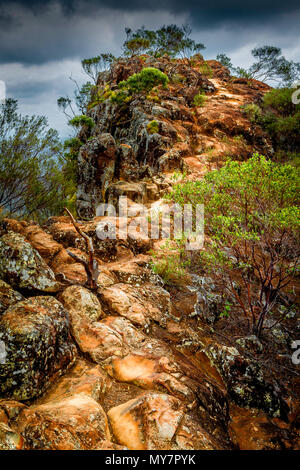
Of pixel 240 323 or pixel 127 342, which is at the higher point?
pixel 127 342

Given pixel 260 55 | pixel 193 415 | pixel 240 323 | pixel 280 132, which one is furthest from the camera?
pixel 260 55

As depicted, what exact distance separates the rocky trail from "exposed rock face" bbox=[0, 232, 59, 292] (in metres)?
0.03

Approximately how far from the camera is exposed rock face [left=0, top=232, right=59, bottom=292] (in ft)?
23.0

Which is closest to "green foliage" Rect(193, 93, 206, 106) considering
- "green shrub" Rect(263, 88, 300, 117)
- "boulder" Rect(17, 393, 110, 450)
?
"green shrub" Rect(263, 88, 300, 117)

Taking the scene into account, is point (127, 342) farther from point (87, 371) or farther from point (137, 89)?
point (137, 89)

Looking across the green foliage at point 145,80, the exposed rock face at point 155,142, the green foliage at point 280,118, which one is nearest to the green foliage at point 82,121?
the exposed rock face at point 155,142

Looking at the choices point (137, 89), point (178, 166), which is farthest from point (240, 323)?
point (137, 89)

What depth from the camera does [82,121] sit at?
33.0m

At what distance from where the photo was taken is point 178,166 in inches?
928

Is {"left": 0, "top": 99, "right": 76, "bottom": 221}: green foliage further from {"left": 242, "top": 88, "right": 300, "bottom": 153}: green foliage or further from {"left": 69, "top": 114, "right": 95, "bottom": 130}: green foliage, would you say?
{"left": 242, "top": 88, "right": 300, "bottom": 153}: green foliage

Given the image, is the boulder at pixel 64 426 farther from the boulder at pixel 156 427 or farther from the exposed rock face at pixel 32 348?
the exposed rock face at pixel 32 348

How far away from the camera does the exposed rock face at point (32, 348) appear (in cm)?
464

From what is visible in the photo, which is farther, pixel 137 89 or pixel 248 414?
pixel 137 89
